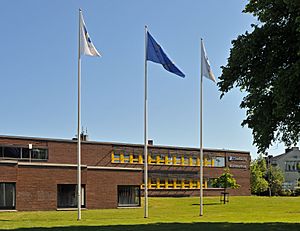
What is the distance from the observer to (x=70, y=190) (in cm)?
4356

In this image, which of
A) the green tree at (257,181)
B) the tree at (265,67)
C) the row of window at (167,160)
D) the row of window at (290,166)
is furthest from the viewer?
the row of window at (290,166)

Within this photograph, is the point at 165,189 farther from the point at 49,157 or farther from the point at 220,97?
the point at 220,97

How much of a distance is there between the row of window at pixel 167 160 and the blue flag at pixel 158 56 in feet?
104

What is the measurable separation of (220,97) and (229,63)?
151 cm

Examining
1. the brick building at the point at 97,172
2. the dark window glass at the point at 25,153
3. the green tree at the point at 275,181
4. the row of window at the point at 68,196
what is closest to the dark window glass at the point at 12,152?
the brick building at the point at 97,172

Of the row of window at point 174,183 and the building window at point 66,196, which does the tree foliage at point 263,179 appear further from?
the building window at point 66,196

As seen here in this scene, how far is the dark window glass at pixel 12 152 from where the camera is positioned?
172ft

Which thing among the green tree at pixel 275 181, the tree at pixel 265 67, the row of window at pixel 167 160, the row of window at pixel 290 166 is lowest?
the green tree at pixel 275 181

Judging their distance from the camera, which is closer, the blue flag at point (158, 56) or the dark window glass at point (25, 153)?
the blue flag at point (158, 56)

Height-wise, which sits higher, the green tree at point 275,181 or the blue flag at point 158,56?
the blue flag at point 158,56

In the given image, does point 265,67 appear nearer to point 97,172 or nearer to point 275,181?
point 97,172

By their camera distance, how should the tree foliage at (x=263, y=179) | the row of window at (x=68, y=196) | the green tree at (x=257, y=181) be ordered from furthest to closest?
the tree foliage at (x=263, y=179) < the green tree at (x=257, y=181) < the row of window at (x=68, y=196)

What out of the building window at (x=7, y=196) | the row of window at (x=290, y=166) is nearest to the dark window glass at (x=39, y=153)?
the building window at (x=7, y=196)

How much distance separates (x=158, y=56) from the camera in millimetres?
33656
